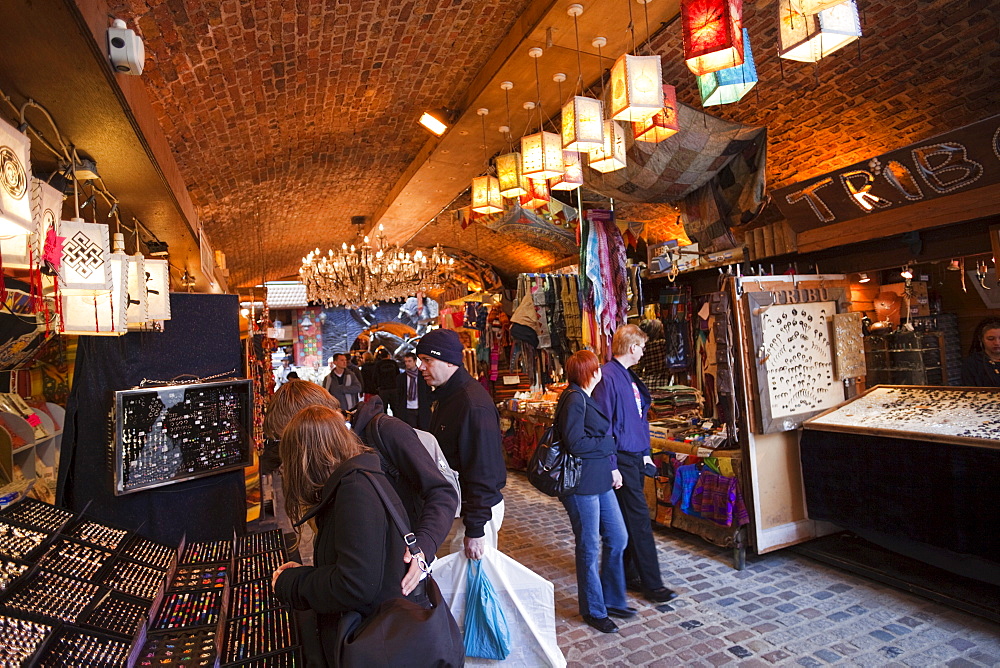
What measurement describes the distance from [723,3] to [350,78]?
336 centimetres

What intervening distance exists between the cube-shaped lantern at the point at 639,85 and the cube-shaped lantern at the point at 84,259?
2896mm

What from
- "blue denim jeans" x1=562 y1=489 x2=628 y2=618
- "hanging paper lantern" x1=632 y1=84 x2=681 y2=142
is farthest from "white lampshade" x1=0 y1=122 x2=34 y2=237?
"hanging paper lantern" x1=632 y1=84 x2=681 y2=142

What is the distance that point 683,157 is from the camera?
5.44 metres

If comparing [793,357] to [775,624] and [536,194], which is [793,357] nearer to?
[775,624]

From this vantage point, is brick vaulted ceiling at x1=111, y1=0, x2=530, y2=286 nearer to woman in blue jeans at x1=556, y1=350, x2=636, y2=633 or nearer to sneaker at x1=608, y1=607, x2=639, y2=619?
woman in blue jeans at x1=556, y1=350, x2=636, y2=633

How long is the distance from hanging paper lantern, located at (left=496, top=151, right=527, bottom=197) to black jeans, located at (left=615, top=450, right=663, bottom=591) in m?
2.89

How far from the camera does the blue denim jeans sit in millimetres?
3666

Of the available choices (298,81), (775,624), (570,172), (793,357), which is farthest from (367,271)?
(775,624)

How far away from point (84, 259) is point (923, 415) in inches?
192

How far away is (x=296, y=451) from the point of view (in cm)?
197

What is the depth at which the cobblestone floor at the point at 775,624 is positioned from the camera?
10.6 ft

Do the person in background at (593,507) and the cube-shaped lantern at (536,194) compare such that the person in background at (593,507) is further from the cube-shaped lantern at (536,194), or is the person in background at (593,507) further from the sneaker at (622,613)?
the cube-shaped lantern at (536,194)

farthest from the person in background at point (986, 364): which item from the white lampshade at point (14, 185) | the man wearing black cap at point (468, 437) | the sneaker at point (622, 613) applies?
the white lampshade at point (14, 185)

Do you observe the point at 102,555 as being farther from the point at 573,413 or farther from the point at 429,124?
the point at 429,124
